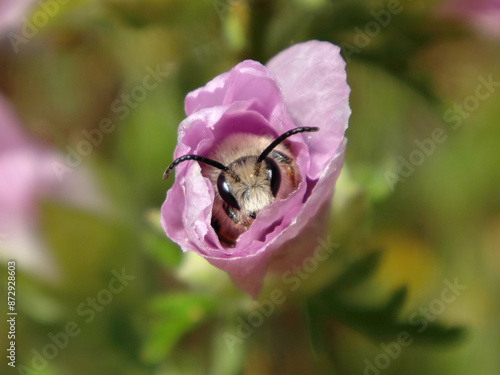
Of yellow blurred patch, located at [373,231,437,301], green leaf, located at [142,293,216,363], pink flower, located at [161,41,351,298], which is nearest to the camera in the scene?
pink flower, located at [161,41,351,298]

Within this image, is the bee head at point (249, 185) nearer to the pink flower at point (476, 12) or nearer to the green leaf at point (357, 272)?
the green leaf at point (357, 272)

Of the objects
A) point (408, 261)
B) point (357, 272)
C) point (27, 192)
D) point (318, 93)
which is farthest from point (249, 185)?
point (408, 261)

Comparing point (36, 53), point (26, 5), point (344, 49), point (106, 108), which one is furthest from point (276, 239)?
point (36, 53)

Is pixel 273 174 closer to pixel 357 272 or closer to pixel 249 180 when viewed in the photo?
pixel 249 180

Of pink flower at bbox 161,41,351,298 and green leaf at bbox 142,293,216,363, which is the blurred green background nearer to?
green leaf at bbox 142,293,216,363

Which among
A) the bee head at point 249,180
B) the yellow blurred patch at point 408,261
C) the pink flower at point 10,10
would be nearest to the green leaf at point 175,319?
the bee head at point 249,180

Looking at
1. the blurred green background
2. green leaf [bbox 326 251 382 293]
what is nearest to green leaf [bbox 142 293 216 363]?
the blurred green background
